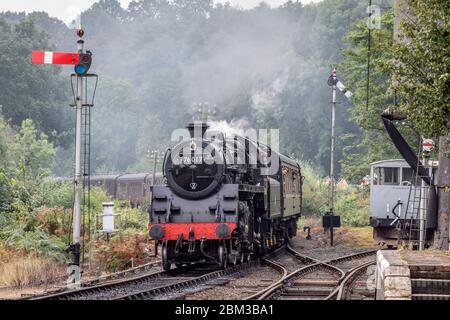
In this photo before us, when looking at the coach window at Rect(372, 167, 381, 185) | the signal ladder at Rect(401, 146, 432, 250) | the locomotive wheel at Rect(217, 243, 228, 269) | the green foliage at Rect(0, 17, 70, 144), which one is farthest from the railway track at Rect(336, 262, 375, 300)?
the green foliage at Rect(0, 17, 70, 144)

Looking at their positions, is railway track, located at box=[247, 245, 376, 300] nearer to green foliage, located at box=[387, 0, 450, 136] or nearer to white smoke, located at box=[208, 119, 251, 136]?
green foliage, located at box=[387, 0, 450, 136]

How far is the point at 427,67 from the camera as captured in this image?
532 inches

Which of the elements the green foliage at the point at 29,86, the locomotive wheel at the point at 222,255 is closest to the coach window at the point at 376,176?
the locomotive wheel at the point at 222,255

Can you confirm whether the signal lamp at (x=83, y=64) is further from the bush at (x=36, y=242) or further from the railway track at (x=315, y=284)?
the railway track at (x=315, y=284)

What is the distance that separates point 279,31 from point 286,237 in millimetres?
41396

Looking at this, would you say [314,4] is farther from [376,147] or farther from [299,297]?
[299,297]

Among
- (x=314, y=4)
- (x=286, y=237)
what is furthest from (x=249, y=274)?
(x=314, y=4)

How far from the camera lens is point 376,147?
3456cm

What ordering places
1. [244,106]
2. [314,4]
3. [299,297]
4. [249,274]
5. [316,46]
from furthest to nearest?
[314,4] < [316,46] < [244,106] < [249,274] < [299,297]

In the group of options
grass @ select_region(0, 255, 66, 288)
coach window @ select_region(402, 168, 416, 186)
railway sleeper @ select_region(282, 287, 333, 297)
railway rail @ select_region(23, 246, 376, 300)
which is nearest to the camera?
railway rail @ select_region(23, 246, 376, 300)

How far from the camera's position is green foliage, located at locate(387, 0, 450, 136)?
12.4 metres

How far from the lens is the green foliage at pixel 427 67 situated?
40.7 ft

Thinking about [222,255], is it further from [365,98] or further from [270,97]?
[270,97]

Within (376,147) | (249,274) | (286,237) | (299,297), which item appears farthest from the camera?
(376,147)
